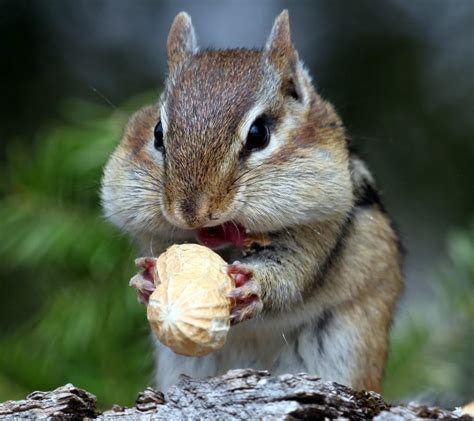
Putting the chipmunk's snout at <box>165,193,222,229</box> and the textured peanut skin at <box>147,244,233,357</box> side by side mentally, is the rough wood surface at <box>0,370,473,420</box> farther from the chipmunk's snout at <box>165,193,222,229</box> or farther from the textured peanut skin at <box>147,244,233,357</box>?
the chipmunk's snout at <box>165,193,222,229</box>

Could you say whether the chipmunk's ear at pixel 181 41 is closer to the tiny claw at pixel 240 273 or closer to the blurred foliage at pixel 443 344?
the tiny claw at pixel 240 273

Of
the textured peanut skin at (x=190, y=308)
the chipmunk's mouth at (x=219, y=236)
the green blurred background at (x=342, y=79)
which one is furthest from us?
the green blurred background at (x=342, y=79)

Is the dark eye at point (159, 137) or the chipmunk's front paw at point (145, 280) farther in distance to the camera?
the dark eye at point (159, 137)

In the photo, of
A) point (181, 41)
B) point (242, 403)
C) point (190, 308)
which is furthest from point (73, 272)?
point (242, 403)

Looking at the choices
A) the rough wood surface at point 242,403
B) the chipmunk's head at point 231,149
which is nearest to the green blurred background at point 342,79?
the chipmunk's head at point 231,149

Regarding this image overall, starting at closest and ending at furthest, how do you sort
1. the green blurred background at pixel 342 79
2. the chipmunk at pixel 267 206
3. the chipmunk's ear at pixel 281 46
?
1. the chipmunk at pixel 267 206
2. the chipmunk's ear at pixel 281 46
3. the green blurred background at pixel 342 79

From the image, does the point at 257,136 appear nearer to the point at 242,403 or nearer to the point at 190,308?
the point at 190,308

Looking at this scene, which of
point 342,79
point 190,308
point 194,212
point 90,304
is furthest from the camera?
point 342,79

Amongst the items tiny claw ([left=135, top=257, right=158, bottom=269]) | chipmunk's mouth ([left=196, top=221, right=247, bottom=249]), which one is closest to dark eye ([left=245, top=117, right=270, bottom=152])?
chipmunk's mouth ([left=196, top=221, right=247, bottom=249])
